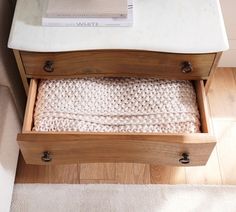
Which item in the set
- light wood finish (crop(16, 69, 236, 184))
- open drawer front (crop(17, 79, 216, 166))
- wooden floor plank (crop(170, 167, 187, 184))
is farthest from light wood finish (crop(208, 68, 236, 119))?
open drawer front (crop(17, 79, 216, 166))

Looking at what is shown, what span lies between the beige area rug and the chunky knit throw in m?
0.34

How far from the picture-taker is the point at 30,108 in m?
0.95

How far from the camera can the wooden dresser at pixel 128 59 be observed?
902mm

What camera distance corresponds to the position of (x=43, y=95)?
972 mm

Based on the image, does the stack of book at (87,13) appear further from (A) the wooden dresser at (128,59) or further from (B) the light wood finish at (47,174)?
(B) the light wood finish at (47,174)

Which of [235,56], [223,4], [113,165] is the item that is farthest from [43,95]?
[235,56]

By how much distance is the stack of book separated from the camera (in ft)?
3.01

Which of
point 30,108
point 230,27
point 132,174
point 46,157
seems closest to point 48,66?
point 30,108

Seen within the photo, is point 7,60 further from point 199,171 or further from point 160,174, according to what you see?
point 199,171

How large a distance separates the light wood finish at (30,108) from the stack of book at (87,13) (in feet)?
0.58

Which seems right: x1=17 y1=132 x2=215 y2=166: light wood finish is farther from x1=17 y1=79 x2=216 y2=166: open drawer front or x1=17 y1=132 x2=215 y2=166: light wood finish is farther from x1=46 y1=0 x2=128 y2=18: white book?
x1=46 y1=0 x2=128 y2=18: white book

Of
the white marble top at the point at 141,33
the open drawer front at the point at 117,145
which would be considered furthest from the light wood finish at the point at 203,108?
the white marble top at the point at 141,33

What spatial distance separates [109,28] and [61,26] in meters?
0.13

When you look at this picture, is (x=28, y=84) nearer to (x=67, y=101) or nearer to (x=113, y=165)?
(x=67, y=101)
